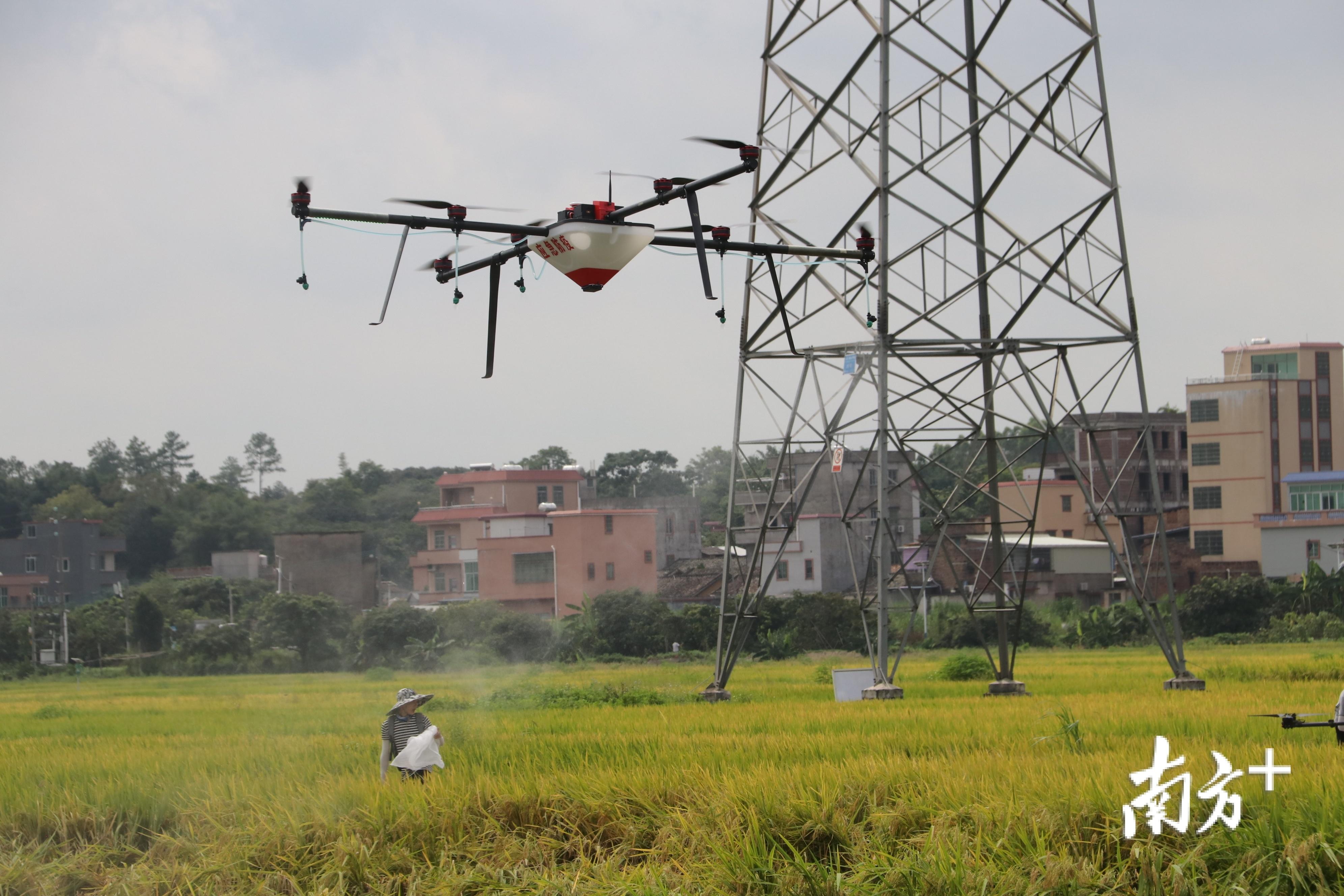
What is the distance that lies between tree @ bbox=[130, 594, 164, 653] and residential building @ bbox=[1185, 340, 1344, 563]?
4684cm

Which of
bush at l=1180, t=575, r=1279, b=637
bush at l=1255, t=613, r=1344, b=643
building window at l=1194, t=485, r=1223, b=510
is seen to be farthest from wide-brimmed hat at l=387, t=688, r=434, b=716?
building window at l=1194, t=485, r=1223, b=510

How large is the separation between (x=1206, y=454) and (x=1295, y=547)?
22.2 feet

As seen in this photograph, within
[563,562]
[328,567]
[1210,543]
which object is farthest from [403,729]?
[1210,543]

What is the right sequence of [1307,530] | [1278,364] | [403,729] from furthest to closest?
[1278,364], [1307,530], [403,729]

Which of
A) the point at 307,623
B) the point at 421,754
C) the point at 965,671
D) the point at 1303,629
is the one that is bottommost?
the point at 1303,629

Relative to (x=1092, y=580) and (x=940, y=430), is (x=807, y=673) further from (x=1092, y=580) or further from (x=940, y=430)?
(x=1092, y=580)

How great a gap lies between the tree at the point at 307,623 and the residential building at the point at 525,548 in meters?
7.31

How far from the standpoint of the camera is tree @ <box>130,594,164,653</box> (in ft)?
198

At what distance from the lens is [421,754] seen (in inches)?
535

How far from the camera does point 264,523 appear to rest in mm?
81625

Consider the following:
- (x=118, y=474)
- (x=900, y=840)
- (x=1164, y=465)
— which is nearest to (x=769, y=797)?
(x=900, y=840)

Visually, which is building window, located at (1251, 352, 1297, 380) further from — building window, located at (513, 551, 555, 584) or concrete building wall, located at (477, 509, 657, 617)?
building window, located at (513, 551, 555, 584)

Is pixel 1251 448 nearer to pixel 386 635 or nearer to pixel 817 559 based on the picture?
pixel 817 559

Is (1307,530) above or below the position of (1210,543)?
above
